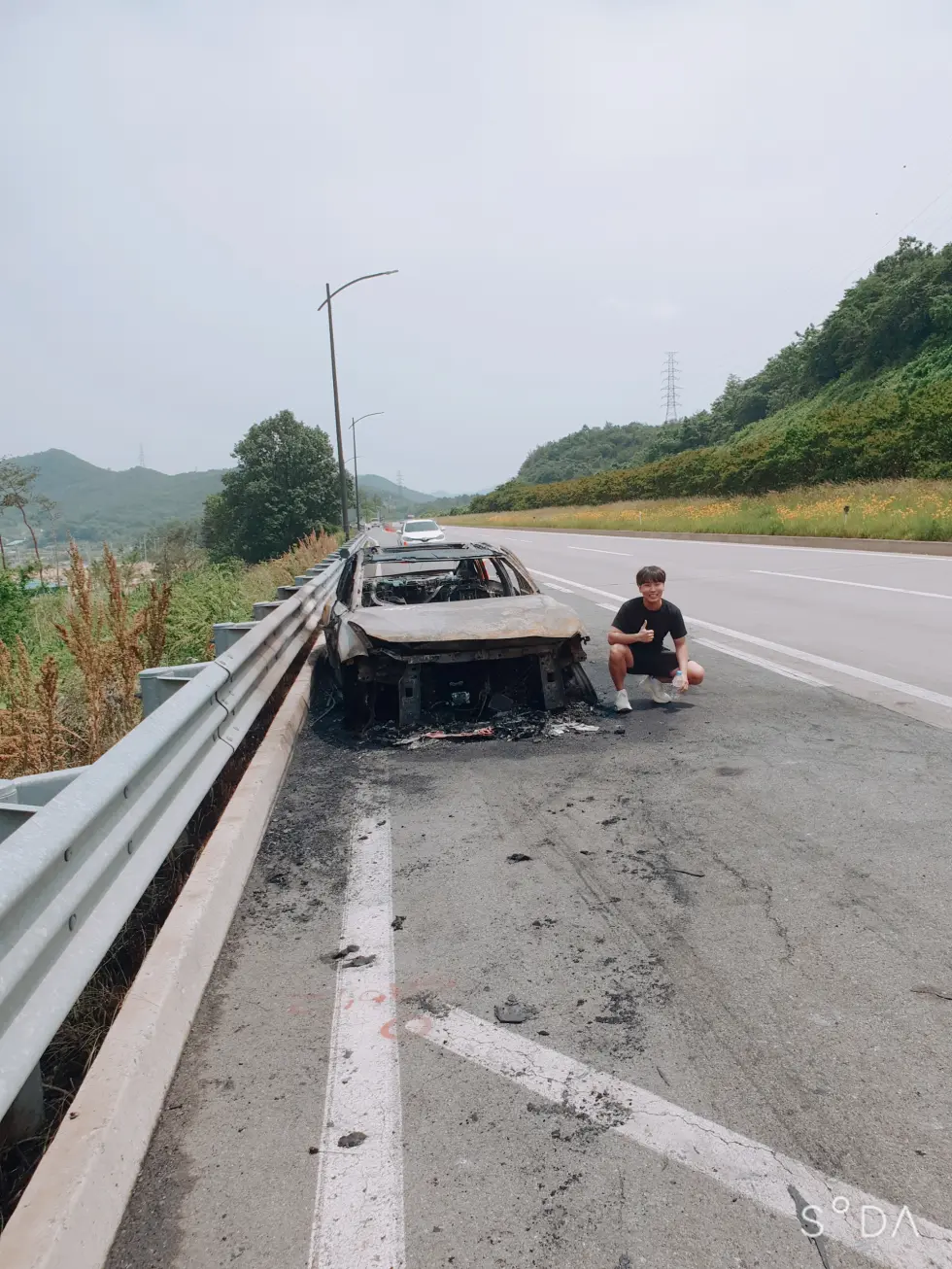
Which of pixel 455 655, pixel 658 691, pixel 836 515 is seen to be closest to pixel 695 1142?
pixel 455 655

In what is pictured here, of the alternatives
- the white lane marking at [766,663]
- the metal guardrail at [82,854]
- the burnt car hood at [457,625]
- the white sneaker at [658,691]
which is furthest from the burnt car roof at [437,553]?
the metal guardrail at [82,854]

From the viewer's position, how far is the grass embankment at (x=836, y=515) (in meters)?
21.5

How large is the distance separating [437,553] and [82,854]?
5.97 meters

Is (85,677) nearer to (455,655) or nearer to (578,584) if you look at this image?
(455,655)

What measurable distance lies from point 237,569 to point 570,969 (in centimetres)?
2260

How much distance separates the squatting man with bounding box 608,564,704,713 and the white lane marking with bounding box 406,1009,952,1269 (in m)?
4.29

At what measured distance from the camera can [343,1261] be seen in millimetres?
1950

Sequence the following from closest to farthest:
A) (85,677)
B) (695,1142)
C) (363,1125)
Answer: (695,1142) → (363,1125) → (85,677)

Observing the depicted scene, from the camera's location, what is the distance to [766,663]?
8547 millimetres

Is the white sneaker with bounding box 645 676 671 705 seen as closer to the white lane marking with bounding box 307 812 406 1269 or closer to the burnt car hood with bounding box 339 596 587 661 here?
the burnt car hood with bounding box 339 596 587 661

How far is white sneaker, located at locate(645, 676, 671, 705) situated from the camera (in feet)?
23.5

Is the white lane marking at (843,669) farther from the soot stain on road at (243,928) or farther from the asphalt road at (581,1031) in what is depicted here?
the soot stain on road at (243,928)

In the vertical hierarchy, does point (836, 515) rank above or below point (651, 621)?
above

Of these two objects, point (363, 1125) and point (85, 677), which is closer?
point (363, 1125)
